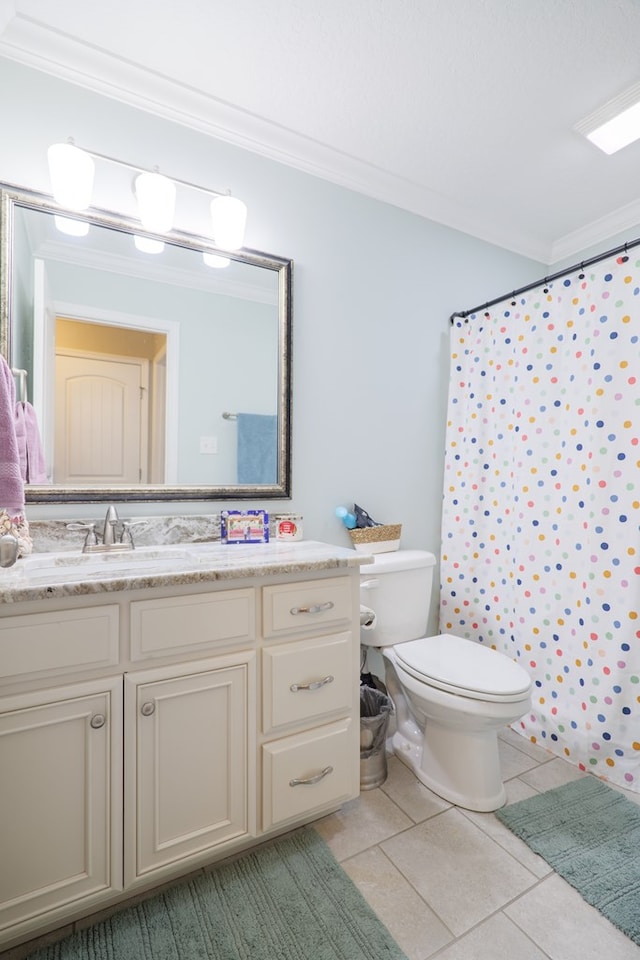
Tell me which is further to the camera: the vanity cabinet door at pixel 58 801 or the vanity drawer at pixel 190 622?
the vanity drawer at pixel 190 622

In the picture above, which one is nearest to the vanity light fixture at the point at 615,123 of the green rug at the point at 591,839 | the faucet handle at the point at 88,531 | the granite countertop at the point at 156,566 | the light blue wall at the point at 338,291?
the light blue wall at the point at 338,291

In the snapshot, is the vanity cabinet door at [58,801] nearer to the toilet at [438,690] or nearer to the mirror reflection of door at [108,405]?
the mirror reflection of door at [108,405]

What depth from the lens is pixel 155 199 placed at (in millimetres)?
1528

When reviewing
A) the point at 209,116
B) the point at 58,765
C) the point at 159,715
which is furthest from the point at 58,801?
the point at 209,116

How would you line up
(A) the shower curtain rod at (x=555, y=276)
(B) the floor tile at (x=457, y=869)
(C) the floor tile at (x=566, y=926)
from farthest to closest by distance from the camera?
(A) the shower curtain rod at (x=555, y=276) < (B) the floor tile at (x=457, y=869) < (C) the floor tile at (x=566, y=926)

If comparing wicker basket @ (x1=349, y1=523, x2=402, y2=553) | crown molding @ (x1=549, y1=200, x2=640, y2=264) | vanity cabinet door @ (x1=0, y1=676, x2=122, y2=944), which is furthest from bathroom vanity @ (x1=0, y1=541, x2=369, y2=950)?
crown molding @ (x1=549, y1=200, x2=640, y2=264)

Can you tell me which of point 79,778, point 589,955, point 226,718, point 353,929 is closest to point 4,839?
point 79,778

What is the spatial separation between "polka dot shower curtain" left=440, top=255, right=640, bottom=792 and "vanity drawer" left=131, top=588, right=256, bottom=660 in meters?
1.30

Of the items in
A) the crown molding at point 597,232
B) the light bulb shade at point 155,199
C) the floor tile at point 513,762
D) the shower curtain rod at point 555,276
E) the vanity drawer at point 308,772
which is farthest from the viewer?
the crown molding at point 597,232

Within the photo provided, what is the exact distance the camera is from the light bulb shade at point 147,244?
1.59 meters

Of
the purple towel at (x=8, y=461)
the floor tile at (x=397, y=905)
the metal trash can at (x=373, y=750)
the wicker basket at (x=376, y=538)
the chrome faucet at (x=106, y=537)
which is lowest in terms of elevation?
the floor tile at (x=397, y=905)

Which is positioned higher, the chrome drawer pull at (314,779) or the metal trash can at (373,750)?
the chrome drawer pull at (314,779)

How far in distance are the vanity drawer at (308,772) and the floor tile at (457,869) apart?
0.23 m

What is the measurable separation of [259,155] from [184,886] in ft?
8.03
